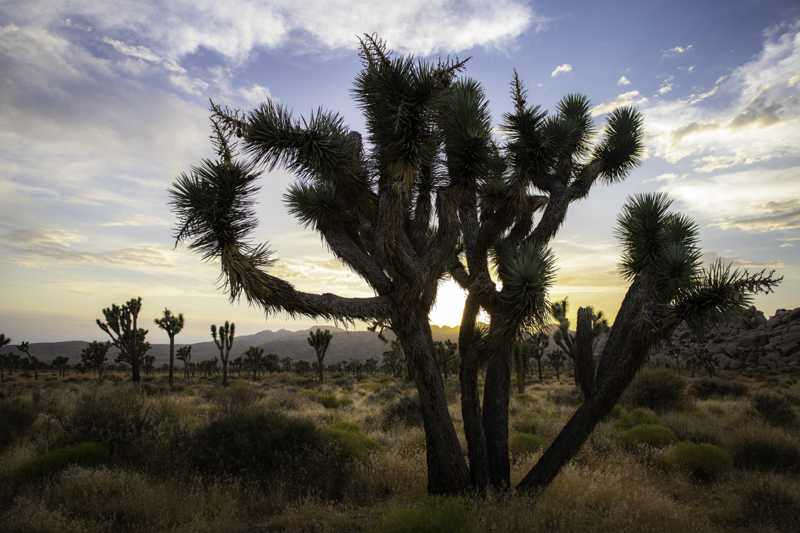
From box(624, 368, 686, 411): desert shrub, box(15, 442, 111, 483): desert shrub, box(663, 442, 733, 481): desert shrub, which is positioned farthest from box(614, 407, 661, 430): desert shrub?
box(15, 442, 111, 483): desert shrub

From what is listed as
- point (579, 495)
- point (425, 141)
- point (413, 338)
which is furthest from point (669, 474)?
point (425, 141)

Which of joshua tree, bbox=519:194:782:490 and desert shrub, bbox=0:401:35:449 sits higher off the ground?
joshua tree, bbox=519:194:782:490

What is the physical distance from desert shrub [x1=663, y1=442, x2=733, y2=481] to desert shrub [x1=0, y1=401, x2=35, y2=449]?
14473 millimetres

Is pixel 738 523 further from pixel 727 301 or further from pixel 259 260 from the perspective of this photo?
pixel 259 260

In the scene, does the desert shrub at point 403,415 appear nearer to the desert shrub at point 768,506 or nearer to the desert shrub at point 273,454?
the desert shrub at point 273,454

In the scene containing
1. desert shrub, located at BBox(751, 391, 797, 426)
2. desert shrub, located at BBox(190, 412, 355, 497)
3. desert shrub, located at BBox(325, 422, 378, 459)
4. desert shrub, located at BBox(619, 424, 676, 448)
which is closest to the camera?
desert shrub, located at BBox(190, 412, 355, 497)

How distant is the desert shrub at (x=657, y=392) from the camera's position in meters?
17.1

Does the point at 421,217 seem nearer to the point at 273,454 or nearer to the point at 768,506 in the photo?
the point at 273,454

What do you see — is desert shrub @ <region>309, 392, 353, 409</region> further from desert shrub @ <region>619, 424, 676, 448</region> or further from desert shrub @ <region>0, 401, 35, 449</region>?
desert shrub @ <region>619, 424, 676, 448</region>

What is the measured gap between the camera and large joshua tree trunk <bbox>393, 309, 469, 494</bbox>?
6430 millimetres

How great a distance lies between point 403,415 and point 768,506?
9.71 meters

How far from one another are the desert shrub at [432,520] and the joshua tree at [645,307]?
4.97ft

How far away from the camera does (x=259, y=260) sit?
6637 mm

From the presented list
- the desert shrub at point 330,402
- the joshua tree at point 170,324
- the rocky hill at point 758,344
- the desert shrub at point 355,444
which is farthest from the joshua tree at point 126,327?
the rocky hill at point 758,344
